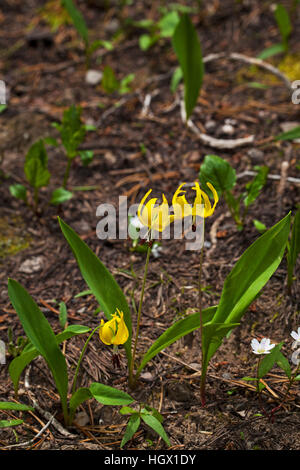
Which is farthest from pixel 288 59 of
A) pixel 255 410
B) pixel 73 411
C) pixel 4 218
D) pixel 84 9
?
pixel 73 411

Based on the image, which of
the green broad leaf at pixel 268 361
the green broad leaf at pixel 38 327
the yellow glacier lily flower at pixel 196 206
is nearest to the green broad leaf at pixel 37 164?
the green broad leaf at pixel 38 327

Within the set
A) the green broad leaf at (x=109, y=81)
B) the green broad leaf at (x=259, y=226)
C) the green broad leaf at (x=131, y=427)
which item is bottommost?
the green broad leaf at (x=131, y=427)

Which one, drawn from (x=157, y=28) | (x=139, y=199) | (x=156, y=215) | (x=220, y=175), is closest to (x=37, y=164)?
(x=139, y=199)

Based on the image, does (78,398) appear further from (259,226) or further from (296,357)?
(259,226)

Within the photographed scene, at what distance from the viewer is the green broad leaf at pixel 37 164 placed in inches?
102

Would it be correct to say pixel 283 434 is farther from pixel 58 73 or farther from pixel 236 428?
pixel 58 73

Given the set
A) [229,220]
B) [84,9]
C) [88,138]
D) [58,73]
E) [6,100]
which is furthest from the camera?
[84,9]

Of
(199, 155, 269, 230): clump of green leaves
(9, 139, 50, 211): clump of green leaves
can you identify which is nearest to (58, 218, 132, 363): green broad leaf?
(199, 155, 269, 230): clump of green leaves

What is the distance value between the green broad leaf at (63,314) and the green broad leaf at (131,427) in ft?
1.82

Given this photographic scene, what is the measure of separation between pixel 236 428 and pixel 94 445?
51 cm

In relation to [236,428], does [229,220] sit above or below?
above

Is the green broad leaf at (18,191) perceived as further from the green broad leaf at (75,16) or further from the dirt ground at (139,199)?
the green broad leaf at (75,16)

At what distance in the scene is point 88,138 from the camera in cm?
326

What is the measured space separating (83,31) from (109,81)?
0.44m
